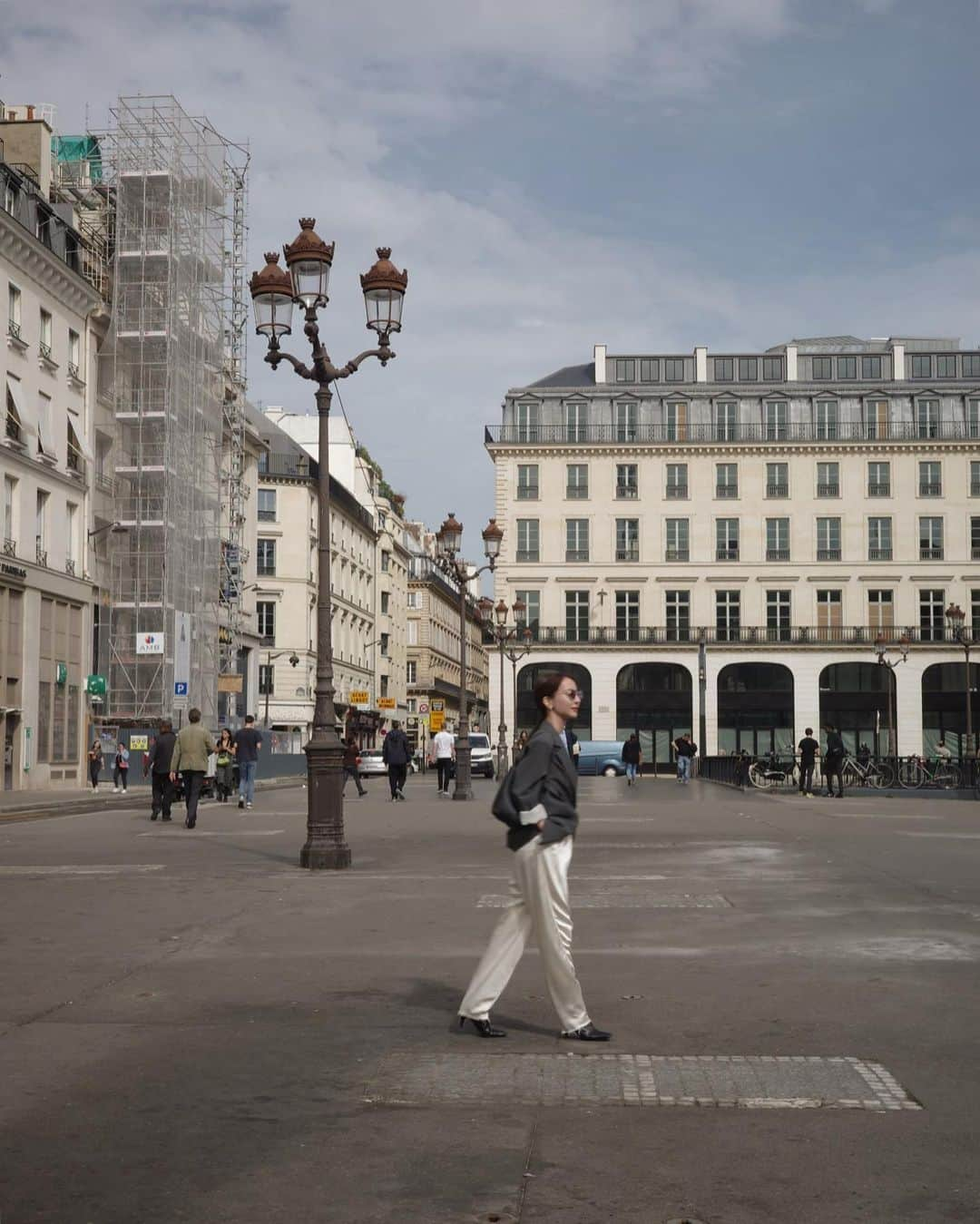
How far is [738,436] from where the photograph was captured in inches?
3123

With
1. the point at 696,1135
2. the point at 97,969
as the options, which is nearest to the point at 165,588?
the point at 97,969

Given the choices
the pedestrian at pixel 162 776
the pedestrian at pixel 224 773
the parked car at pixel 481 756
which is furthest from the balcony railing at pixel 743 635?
the pedestrian at pixel 162 776

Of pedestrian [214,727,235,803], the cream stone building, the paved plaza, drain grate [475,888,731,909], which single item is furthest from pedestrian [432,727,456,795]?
the cream stone building

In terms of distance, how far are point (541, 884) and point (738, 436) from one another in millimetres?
74657

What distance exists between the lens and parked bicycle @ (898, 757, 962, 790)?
38.2 meters

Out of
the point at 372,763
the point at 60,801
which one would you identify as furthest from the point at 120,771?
the point at 372,763

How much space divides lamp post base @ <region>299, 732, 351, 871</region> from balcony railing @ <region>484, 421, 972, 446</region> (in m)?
64.6

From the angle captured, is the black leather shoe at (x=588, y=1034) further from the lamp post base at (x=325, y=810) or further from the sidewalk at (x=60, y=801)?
the sidewalk at (x=60, y=801)

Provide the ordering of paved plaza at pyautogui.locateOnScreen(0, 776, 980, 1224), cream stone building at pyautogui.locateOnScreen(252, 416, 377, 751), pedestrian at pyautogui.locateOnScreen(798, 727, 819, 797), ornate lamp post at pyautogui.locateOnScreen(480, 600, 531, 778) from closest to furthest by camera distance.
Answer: paved plaza at pyautogui.locateOnScreen(0, 776, 980, 1224) → pedestrian at pyautogui.locateOnScreen(798, 727, 819, 797) → ornate lamp post at pyautogui.locateOnScreen(480, 600, 531, 778) → cream stone building at pyautogui.locateOnScreen(252, 416, 377, 751)

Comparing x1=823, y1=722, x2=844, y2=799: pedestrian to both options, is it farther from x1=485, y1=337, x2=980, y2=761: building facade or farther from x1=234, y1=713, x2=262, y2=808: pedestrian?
x1=485, y1=337, x2=980, y2=761: building facade

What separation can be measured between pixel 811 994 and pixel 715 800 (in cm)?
2649

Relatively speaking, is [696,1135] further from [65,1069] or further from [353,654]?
[353,654]

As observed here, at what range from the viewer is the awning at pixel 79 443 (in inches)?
1740

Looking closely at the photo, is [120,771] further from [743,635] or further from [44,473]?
[743,635]
